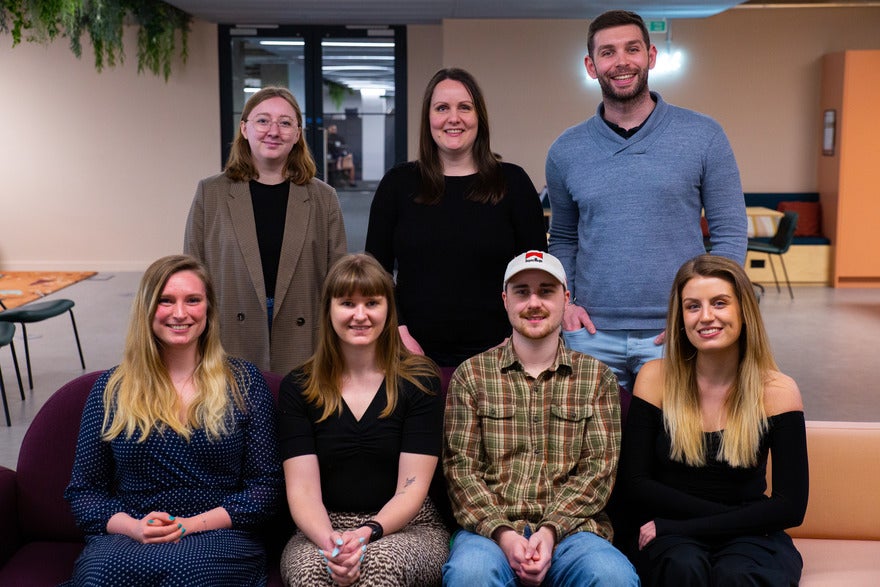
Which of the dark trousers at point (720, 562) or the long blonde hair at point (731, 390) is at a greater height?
the long blonde hair at point (731, 390)

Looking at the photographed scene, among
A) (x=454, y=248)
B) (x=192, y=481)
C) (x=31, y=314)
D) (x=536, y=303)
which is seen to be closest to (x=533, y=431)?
(x=536, y=303)

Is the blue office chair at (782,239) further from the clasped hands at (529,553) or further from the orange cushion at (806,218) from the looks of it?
the clasped hands at (529,553)

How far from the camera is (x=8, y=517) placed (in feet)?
8.72

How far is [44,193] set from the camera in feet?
38.3

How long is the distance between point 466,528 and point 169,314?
951 mm

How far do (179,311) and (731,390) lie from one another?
1.45 m

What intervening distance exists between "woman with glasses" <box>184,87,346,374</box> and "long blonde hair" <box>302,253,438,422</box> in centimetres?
59

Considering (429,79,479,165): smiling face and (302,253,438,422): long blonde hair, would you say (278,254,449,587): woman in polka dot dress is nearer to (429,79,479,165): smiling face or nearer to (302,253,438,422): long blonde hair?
(302,253,438,422): long blonde hair

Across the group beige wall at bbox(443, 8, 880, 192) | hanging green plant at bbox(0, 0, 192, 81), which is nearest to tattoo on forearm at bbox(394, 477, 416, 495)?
hanging green plant at bbox(0, 0, 192, 81)

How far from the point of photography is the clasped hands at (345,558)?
228 cm

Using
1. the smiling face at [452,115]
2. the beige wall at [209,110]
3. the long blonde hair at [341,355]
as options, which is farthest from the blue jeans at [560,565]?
the beige wall at [209,110]

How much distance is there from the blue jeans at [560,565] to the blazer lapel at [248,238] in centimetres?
119

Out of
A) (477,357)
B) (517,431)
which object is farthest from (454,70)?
(517,431)

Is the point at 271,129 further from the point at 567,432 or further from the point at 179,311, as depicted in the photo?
the point at 567,432
